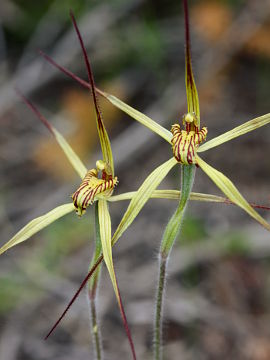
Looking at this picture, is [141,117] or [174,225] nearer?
[174,225]

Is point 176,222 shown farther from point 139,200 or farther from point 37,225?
point 37,225

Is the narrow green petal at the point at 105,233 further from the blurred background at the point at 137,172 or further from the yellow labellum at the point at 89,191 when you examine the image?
the blurred background at the point at 137,172

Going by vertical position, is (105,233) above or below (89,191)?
below

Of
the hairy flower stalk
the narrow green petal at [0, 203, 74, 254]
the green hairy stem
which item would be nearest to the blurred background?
the hairy flower stalk

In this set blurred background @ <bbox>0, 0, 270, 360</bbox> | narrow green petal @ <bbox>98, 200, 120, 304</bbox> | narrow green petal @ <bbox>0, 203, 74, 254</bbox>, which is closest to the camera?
narrow green petal @ <bbox>98, 200, 120, 304</bbox>

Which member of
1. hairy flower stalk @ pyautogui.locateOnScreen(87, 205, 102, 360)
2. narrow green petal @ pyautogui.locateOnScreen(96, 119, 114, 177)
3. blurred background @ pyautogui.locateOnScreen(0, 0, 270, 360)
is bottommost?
hairy flower stalk @ pyautogui.locateOnScreen(87, 205, 102, 360)

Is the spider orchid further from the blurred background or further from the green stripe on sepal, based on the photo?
the blurred background

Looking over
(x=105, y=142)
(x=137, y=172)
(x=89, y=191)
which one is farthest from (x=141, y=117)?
(x=137, y=172)

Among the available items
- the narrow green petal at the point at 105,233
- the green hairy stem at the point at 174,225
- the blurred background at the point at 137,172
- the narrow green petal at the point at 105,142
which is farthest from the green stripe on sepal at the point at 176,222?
the blurred background at the point at 137,172

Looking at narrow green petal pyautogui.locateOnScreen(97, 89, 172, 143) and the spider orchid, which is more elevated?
narrow green petal pyautogui.locateOnScreen(97, 89, 172, 143)

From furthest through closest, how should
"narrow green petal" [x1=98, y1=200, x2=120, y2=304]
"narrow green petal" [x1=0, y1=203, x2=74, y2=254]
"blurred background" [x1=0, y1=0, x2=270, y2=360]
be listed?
"blurred background" [x1=0, y1=0, x2=270, y2=360] → "narrow green petal" [x1=0, y1=203, x2=74, y2=254] → "narrow green petal" [x1=98, y1=200, x2=120, y2=304]
